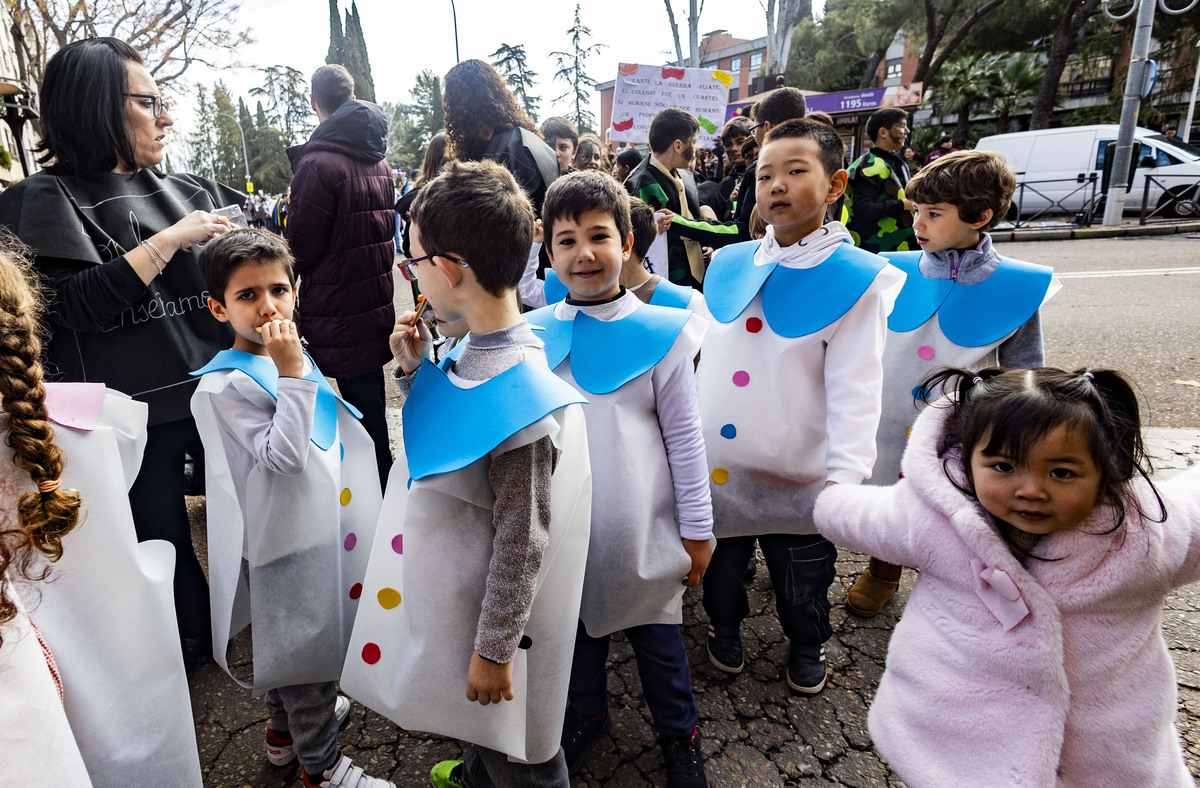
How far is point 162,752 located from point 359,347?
6.11 feet

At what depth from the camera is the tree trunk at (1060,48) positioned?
1934cm

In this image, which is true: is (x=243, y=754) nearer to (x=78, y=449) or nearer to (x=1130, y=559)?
(x=78, y=449)

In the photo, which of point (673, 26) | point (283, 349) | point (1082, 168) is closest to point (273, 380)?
point (283, 349)

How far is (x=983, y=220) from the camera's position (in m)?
2.21

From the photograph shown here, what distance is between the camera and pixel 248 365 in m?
1.67

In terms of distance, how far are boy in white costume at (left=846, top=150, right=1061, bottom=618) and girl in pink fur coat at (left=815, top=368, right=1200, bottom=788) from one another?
0.93 metres

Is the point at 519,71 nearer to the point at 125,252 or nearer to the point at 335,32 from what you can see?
the point at 335,32

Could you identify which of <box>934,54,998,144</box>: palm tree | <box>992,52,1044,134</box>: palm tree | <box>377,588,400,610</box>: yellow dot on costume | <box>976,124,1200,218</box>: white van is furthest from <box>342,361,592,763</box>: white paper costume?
<box>992,52,1044,134</box>: palm tree

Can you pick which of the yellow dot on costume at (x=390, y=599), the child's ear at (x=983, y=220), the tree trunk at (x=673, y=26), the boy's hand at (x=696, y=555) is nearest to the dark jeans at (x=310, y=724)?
the yellow dot on costume at (x=390, y=599)

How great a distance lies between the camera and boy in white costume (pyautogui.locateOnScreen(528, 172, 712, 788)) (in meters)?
1.67

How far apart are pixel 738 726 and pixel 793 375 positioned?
1.05 m

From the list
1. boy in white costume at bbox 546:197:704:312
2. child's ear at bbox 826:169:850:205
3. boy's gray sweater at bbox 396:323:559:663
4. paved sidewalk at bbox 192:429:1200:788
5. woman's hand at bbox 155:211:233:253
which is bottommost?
paved sidewalk at bbox 192:429:1200:788

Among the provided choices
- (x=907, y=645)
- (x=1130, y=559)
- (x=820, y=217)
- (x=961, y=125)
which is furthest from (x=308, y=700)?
(x=961, y=125)

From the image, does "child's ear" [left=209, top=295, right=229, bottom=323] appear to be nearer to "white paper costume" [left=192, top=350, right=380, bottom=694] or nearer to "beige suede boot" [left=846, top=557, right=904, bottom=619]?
"white paper costume" [left=192, top=350, right=380, bottom=694]
